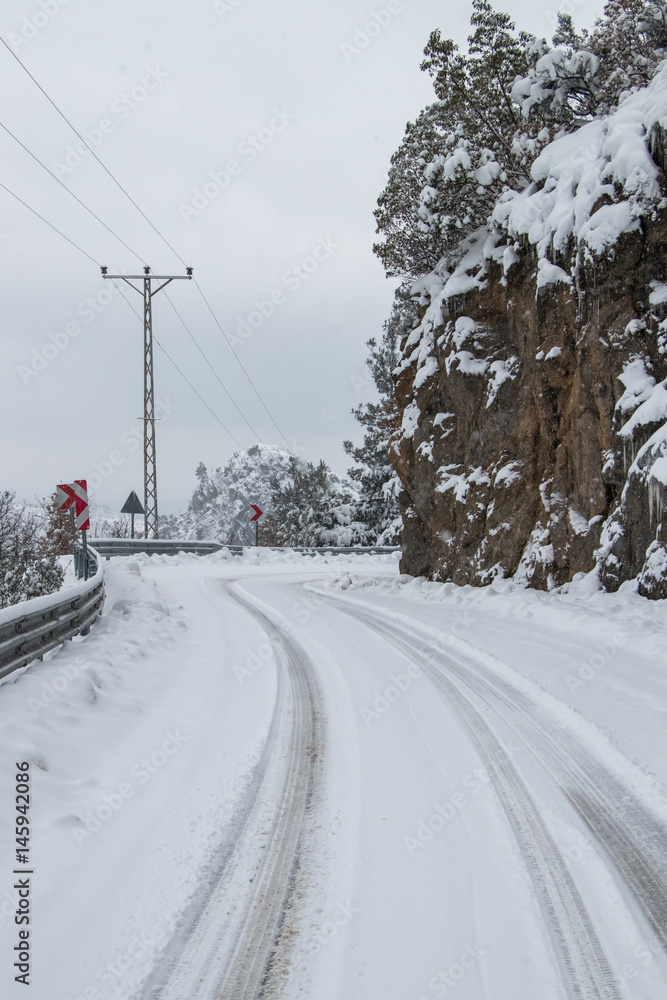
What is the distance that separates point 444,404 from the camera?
706 inches

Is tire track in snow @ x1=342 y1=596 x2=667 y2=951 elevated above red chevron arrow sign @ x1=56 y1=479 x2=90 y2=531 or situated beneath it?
situated beneath

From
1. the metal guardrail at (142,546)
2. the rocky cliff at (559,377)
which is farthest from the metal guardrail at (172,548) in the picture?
the rocky cliff at (559,377)

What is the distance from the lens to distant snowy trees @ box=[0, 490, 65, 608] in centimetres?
2533

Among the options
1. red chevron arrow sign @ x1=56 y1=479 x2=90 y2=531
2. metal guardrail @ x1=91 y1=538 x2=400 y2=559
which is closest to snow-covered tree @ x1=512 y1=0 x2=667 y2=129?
red chevron arrow sign @ x1=56 y1=479 x2=90 y2=531

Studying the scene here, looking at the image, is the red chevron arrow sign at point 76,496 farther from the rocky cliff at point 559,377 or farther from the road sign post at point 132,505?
the rocky cliff at point 559,377

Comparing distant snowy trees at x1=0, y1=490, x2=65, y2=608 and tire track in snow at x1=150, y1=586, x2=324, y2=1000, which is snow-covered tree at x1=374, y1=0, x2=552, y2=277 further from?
distant snowy trees at x1=0, y1=490, x2=65, y2=608

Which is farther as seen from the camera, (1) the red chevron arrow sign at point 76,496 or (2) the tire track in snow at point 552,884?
(1) the red chevron arrow sign at point 76,496

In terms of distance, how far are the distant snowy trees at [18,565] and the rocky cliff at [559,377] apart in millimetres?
16114

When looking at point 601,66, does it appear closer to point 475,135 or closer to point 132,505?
point 475,135

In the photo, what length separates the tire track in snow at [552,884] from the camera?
2.55 m

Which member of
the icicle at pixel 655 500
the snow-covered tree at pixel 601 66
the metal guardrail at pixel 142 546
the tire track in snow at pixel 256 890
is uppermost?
the snow-covered tree at pixel 601 66

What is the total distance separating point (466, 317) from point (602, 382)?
5933 mm

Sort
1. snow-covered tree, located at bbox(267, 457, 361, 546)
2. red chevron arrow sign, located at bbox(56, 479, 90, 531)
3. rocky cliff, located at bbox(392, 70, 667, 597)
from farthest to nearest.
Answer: snow-covered tree, located at bbox(267, 457, 361, 546) < red chevron arrow sign, located at bbox(56, 479, 90, 531) < rocky cliff, located at bbox(392, 70, 667, 597)

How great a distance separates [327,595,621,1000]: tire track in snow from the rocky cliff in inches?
234
